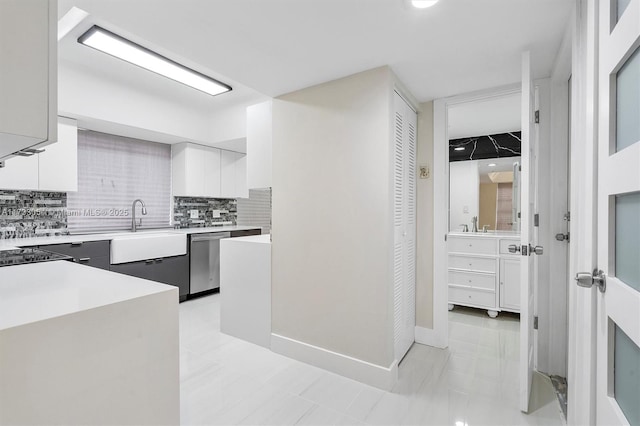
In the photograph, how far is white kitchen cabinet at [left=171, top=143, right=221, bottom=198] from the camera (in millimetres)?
4113

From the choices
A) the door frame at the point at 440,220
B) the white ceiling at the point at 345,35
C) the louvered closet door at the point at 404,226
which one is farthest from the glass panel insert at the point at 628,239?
the door frame at the point at 440,220

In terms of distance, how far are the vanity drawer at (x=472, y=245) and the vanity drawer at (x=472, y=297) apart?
1.44ft

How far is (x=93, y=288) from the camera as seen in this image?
1.04m

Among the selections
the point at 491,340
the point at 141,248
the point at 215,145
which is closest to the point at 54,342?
the point at 141,248

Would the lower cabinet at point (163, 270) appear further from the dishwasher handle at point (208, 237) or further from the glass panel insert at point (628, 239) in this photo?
the glass panel insert at point (628, 239)

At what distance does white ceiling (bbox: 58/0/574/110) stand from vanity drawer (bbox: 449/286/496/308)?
222cm

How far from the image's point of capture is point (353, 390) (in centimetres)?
199

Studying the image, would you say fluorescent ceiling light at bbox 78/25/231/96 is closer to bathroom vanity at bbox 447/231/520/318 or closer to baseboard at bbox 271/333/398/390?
baseboard at bbox 271/333/398/390

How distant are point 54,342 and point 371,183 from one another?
1.73 metres

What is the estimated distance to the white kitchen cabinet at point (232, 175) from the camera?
454 centimetres

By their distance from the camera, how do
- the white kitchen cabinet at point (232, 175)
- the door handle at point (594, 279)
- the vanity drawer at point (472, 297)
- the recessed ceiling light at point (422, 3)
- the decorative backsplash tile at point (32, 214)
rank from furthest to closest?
the white kitchen cabinet at point (232, 175)
the vanity drawer at point (472, 297)
the decorative backsplash tile at point (32, 214)
the recessed ceiling light at point (422, 3)
the door handle at point (594, 279)

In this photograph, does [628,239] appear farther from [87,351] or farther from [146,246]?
[146,246]

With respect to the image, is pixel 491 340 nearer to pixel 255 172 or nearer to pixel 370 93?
pixel 370 93

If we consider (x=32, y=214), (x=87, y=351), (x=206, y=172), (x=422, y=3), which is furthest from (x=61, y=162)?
(x=422, y=3)
